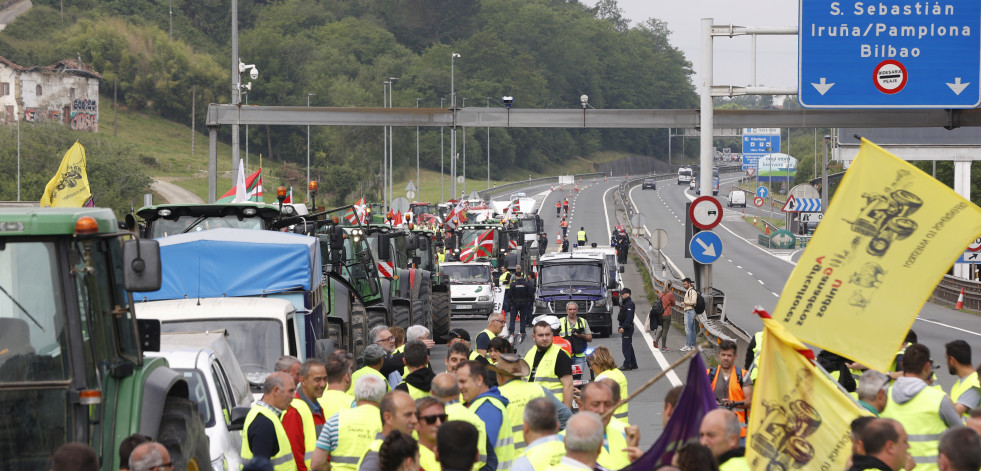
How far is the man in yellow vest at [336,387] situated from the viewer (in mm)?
8992

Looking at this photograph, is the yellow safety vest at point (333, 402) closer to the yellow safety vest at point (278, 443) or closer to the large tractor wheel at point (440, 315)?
the yellow safety vest at point (278, 443)

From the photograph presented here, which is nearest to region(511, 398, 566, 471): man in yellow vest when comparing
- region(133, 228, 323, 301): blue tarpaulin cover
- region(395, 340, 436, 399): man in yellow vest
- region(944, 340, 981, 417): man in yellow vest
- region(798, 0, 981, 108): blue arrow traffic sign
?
region(395, 340, 436, 399): man in yellow vest

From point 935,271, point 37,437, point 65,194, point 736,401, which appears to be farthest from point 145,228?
point 935,271

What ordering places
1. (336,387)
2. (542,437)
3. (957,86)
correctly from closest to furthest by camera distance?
(542,437) → (336,387) → (957,86)

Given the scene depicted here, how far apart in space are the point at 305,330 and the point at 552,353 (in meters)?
4.17

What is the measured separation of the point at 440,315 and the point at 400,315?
5690 mm

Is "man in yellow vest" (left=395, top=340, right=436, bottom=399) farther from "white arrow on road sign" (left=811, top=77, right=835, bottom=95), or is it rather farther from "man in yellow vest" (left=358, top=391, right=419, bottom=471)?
"white arrow on road sign" (left=811, top=77, right=835, bottom=95)

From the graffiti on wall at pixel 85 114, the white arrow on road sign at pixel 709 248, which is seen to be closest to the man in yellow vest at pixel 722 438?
the white arrow on road sign at pixel 709 248

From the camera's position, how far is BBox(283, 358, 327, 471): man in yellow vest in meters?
8.36

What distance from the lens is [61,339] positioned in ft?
22.0

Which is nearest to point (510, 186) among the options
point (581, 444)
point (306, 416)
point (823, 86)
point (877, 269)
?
point (823, 86)

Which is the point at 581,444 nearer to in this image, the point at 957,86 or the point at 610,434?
the point at 610,434

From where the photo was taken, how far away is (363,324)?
62.8 feet

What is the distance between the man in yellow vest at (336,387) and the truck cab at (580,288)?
68.0 feet
